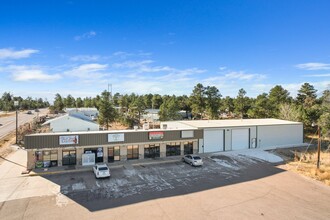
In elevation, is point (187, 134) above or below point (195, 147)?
above

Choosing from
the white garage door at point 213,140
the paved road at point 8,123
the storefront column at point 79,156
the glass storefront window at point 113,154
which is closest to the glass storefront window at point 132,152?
the glass storefront window at point 113,154

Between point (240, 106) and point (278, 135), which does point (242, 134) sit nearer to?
point (278, 135)

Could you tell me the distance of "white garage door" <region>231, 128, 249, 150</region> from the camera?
3650cm

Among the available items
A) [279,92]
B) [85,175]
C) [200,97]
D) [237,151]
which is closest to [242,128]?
[237,151]

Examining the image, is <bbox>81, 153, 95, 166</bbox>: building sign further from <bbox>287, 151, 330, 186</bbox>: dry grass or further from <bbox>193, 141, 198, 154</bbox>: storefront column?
<bbox>287, 151, 330, 186</bbox>: dry grass

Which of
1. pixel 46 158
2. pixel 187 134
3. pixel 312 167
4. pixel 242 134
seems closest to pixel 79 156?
pixel 46 158

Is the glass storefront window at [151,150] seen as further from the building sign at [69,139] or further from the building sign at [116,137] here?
the building sign at [69,139]

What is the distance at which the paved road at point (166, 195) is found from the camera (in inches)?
603

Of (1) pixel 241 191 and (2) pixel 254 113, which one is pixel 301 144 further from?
(1) pixel 241 191

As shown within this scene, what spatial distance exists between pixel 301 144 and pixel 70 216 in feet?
141

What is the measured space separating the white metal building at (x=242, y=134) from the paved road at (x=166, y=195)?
29.5 feet

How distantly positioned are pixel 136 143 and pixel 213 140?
13134mm

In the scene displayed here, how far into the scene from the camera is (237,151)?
35.5 metres

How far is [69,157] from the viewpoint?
26.0 m
